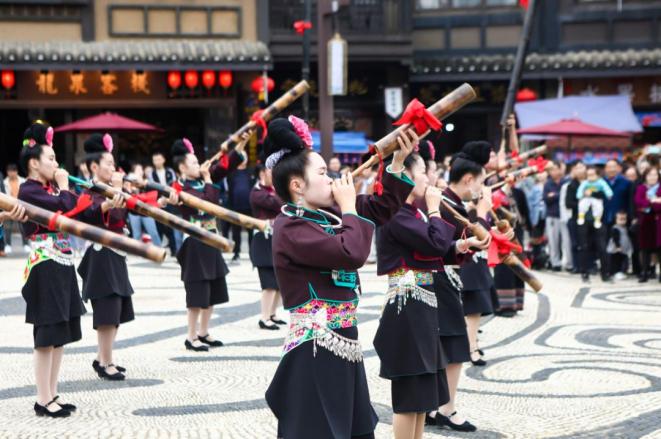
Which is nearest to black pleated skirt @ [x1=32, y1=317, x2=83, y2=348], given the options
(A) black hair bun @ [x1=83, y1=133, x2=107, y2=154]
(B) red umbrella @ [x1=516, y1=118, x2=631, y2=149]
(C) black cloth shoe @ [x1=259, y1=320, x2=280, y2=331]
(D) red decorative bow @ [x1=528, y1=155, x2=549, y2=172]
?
(A) black hair bun @ [x1=83, y1=133, x2=107, y2=154]

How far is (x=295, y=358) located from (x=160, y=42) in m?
15.6

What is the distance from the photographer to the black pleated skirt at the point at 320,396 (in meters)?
4.23

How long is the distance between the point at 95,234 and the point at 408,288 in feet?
6.17

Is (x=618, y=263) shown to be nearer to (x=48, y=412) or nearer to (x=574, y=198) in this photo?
(x=574, y=198)

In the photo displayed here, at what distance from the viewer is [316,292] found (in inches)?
171

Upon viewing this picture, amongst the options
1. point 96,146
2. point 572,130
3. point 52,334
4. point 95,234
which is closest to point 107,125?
point 572,130

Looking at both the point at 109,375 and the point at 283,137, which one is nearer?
the point at 283,137

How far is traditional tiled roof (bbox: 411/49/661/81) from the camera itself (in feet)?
61.5

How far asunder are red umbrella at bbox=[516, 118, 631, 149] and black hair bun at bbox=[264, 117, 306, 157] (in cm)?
1157

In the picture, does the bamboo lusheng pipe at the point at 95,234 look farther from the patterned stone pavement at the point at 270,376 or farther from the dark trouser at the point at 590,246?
the dark trouser at the point at 590,246

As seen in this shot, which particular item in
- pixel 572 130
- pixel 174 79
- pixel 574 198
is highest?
pixel 174 79

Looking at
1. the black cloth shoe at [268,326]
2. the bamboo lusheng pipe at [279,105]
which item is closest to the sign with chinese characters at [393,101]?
the black cloth shoe at [268,326]

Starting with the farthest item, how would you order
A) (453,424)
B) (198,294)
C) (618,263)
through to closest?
1. (618,263)
2. (198,294)
3. (453,424)

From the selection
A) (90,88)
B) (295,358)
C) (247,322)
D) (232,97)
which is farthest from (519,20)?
(295,358)
